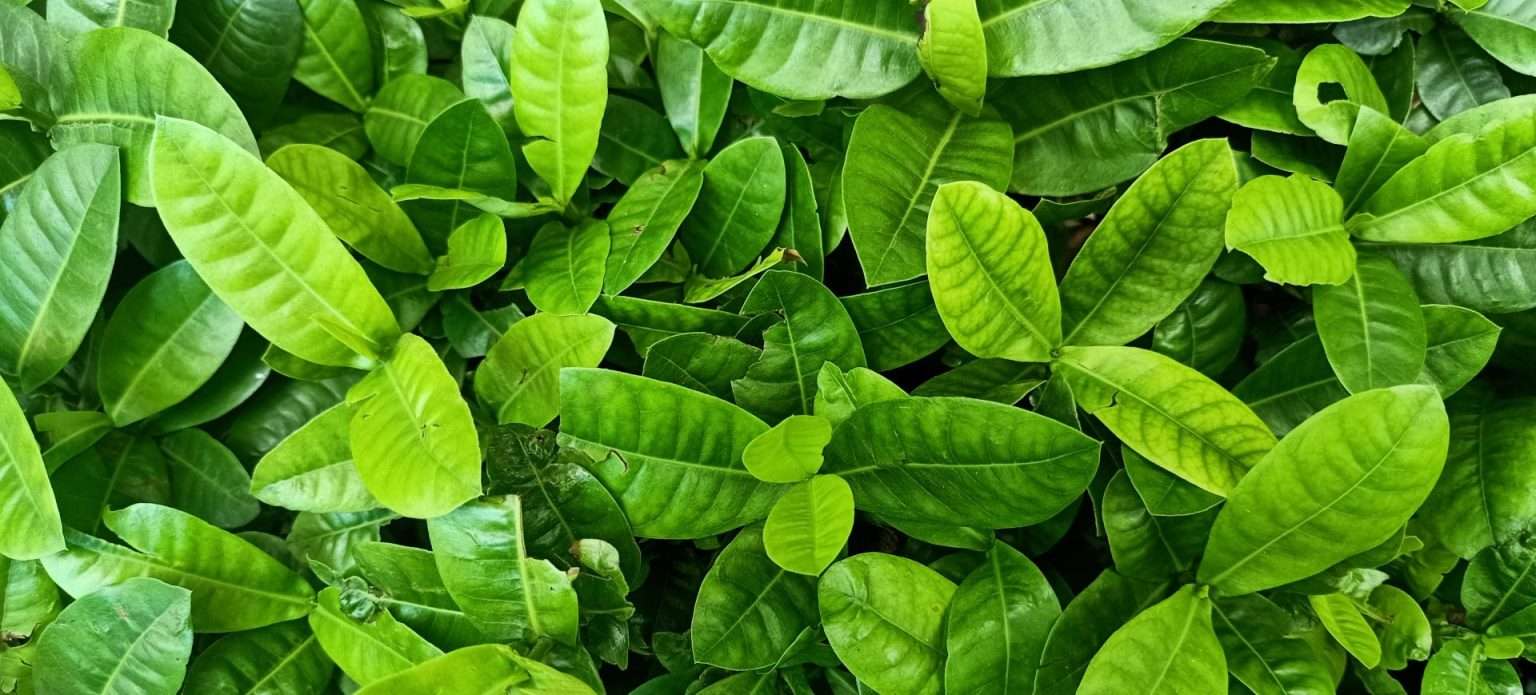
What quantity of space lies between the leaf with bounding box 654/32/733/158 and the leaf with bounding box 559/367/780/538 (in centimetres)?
22

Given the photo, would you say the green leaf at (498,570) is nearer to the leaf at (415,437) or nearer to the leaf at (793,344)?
the leaf at (415,437)

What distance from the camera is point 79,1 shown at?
0.77m

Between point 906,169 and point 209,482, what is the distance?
0.56 meters

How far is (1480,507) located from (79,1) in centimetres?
105

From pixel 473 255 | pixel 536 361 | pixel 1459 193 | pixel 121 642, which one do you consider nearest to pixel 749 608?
pixel 536 361

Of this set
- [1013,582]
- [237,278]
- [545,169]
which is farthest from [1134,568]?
[237,278]

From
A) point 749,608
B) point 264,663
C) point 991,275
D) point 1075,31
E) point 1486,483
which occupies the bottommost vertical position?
point 264,663

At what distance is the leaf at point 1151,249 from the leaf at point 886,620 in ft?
0.63

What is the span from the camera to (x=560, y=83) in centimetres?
70

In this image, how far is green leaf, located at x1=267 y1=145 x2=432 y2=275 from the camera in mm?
707

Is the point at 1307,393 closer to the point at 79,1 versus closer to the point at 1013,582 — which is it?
the point at 1013,582

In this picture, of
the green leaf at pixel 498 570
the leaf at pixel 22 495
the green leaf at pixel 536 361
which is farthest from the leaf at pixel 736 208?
the leaf at pixel 22 495

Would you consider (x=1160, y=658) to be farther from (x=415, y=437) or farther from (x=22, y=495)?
(x=22, y=495)

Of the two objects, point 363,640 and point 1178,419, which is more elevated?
point 1178,419
